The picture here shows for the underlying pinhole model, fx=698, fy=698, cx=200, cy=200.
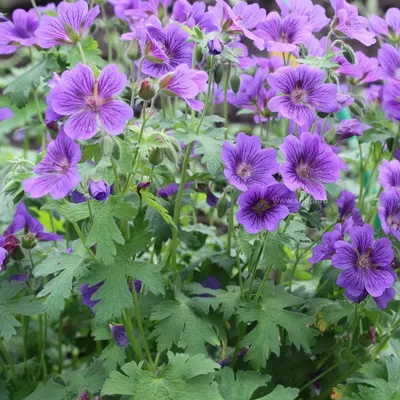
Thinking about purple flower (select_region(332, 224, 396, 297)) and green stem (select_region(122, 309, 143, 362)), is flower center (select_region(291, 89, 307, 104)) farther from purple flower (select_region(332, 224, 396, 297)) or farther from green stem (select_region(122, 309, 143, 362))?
green stem (select_region(122, 309, 143, 362))

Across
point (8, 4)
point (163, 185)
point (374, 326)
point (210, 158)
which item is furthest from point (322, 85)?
point (8, 4)

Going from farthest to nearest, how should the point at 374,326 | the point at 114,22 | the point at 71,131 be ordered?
the point at 114,22 < the point at 374,326 < the point at 71,131

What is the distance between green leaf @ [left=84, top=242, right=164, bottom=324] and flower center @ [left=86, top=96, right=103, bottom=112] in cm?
33

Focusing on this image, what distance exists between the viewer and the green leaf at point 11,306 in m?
1.63

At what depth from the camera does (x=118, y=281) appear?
1.51 meters

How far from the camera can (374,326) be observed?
1937 mm

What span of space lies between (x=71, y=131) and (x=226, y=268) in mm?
728

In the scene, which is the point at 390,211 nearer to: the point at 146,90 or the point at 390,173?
the point at 390,173

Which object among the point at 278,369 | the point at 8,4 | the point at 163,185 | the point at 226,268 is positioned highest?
the point at 163,185

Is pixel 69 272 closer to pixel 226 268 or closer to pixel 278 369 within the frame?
pixel 226 268

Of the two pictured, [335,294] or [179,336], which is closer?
[179,336]

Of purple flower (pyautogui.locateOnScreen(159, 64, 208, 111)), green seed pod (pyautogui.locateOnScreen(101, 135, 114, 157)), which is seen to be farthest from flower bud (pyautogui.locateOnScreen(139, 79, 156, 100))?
green seed pod (pyautogui.locateOnScreen(101, 135, 114, 157))

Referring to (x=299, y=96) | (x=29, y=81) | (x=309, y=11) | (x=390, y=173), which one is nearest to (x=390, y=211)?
(x=390, y=173)

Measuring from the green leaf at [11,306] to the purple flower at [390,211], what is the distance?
84 centimetres
